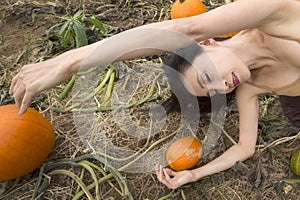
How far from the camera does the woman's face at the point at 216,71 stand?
66.4 inches

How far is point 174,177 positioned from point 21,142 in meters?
0.70

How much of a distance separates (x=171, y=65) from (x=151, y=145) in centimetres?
51

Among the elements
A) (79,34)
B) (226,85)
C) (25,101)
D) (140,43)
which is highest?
(140,43)

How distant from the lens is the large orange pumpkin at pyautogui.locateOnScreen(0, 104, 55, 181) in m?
1.87

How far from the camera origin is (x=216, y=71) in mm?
1681

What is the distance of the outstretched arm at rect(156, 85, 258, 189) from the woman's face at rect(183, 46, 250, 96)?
26 cm

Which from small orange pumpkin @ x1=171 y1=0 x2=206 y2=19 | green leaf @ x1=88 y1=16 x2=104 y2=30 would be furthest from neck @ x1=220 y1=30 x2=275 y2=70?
green leaf @ x1=88 y1=16 x2=104 y2=30

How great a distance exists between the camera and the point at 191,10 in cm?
250

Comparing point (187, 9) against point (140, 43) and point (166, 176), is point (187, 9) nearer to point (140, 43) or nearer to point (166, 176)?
point (166, 176)

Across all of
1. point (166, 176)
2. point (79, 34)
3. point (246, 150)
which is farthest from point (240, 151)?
point (79, 34)

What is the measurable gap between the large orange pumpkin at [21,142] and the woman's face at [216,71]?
74cm

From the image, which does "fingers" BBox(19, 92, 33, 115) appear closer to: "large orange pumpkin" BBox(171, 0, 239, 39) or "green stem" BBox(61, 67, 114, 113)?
"green stem" BBox(61, 67, 114, 113)

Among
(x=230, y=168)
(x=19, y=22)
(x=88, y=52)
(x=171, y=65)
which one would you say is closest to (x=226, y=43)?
(x=171, y=65)

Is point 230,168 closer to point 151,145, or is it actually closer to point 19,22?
point 151,145
